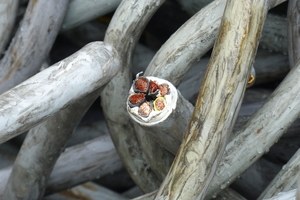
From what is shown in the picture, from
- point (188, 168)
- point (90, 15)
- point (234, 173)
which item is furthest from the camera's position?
point (90, 15)

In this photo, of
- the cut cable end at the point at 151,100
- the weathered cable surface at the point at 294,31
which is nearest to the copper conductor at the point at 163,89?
the cut cable end at the point at 151,100

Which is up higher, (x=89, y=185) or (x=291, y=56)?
(x=291, y=56)

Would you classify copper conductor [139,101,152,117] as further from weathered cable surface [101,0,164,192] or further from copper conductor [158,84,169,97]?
weathered cable surface [101,0,164,192]

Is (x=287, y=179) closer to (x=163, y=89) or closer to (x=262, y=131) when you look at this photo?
(x=262, y=131)

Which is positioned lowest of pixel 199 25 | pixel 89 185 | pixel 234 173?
pixel 89 185

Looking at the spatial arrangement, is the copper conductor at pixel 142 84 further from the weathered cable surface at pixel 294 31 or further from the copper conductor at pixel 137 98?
the weathered cable surface at pixel 294 31

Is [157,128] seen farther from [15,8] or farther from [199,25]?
[15,8]

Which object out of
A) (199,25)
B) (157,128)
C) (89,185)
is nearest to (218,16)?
(199,25)
